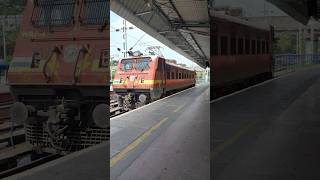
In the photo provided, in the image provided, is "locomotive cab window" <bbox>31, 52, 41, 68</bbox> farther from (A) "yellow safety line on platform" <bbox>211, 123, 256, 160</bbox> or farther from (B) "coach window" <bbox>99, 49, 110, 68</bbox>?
(A) "yellow safety line on platform" <bbox>211, 123, 256, 160</bbox>

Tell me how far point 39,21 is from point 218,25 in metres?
0.86

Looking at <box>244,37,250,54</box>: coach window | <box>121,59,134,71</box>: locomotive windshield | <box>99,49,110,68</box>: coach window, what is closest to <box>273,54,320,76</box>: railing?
<box>244,37,250,54</box>: coach window

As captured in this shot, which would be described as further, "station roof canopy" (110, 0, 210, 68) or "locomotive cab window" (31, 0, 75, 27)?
"locomotive cab window" (31, 0, 75, 27)

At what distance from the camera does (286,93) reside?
2.67 meters

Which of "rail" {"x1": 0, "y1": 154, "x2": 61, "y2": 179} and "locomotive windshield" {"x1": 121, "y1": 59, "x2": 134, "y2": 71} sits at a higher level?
"locomotive windshield" {"x1": 121, "y1": 59, "x2": 134, "y2": 71}

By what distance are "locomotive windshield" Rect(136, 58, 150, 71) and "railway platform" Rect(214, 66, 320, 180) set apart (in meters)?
0.46

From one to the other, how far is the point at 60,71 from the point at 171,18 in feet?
1.97

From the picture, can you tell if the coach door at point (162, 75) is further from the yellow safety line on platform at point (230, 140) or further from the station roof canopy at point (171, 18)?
the yellow safety line on platform at point (230, 140)

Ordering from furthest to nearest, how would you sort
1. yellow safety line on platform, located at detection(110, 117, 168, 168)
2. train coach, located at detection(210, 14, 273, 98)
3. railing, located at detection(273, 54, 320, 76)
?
1. yellow safety line on platform, located at detection(110, 117, 168, 168)
2. railing, located at detection(273, 54, 320, 76)
3. train coach, located at detection(210, 14, 273, 98)

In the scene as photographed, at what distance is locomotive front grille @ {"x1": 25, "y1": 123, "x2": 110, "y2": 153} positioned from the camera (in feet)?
8.45

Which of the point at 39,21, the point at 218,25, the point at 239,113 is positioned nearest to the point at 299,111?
Result: the point at 239,113

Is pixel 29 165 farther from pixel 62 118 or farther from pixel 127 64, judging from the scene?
pixel 127 64

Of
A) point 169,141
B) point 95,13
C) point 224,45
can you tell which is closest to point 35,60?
point 95,13

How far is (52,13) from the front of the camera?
8.54 feet
